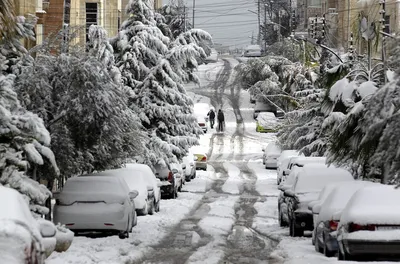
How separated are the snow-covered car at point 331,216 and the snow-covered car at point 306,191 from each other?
3.75 m

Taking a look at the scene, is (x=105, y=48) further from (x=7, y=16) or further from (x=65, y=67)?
(x=7, y=16)

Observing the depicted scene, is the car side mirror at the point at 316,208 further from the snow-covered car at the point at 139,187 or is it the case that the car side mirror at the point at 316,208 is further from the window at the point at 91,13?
the window at the point at 91,13

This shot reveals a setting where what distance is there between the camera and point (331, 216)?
18766mm

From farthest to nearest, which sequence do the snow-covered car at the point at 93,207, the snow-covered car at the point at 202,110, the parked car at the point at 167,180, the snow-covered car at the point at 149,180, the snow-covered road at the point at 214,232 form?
the snow-covered car at the point at 202,110
the parked car at the point at 167,180
the snow-covered car at the point at 149,180
the snow-covered car at the point at 93,207
the snow-covered road at the point at 214,232

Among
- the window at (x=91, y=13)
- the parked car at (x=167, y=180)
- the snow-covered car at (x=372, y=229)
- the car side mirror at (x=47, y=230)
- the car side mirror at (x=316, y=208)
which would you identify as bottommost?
the parked car at (x=167, y=180)

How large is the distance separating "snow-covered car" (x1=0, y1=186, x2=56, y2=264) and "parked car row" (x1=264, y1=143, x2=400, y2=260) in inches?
206

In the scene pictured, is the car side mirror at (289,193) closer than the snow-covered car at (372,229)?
No

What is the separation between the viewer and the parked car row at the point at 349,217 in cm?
1633

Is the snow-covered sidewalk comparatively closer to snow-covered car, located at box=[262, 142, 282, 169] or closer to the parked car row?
the parked car row

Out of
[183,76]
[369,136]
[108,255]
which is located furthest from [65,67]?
[183,76]

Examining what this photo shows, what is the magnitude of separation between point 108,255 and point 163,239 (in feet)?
15.2

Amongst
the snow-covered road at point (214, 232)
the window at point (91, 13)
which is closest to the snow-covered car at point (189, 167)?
the snow-covered road at point (214, 232)

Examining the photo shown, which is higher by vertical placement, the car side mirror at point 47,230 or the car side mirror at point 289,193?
the car side mirror at point 47,230

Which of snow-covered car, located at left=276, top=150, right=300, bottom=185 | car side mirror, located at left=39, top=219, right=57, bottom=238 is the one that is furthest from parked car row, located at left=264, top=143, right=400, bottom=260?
snow-covered car, located at left=276, top=150, right=300, bottom=185
